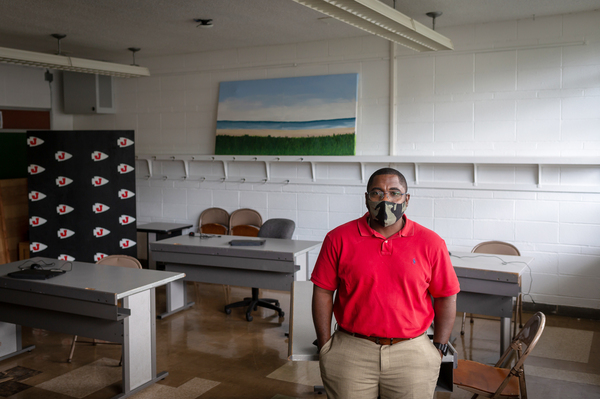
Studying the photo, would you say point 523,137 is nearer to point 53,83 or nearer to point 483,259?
point 483,259

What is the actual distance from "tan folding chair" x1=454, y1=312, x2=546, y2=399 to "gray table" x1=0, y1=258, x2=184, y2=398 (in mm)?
2193

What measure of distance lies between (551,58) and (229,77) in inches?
158

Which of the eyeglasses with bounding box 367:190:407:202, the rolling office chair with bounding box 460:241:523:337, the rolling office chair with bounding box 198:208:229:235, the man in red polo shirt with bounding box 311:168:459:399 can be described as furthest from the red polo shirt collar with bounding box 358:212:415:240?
the rolling office chair with bounding box 198:208:229:235

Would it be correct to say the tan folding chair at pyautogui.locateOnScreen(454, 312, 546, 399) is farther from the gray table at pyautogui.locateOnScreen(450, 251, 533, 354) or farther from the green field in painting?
the green field in painting

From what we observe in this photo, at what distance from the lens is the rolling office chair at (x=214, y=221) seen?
7.09m

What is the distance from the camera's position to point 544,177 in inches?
215

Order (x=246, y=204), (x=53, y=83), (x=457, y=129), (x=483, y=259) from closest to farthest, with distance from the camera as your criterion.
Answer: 1. (x=483, y=259)
2. (x=457, y=129)
3. (x=246, y=204)
4. (x=53, y=83)

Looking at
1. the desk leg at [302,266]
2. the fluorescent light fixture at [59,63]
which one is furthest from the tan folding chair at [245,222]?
the fluorescent light fixture at [59,63]

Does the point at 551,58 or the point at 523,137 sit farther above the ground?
the point at 551,58

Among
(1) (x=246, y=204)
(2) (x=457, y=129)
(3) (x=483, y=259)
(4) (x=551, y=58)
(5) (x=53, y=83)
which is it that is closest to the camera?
(3) (x=483, y=259)

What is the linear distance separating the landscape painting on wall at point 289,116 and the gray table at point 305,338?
3122mm

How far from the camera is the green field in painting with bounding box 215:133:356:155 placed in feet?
20.9

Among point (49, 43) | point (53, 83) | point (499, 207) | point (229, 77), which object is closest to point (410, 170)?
point (499, 207)

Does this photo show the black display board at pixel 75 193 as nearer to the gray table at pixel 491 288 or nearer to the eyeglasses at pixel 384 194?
Result: the gray table at pixel 491 288
